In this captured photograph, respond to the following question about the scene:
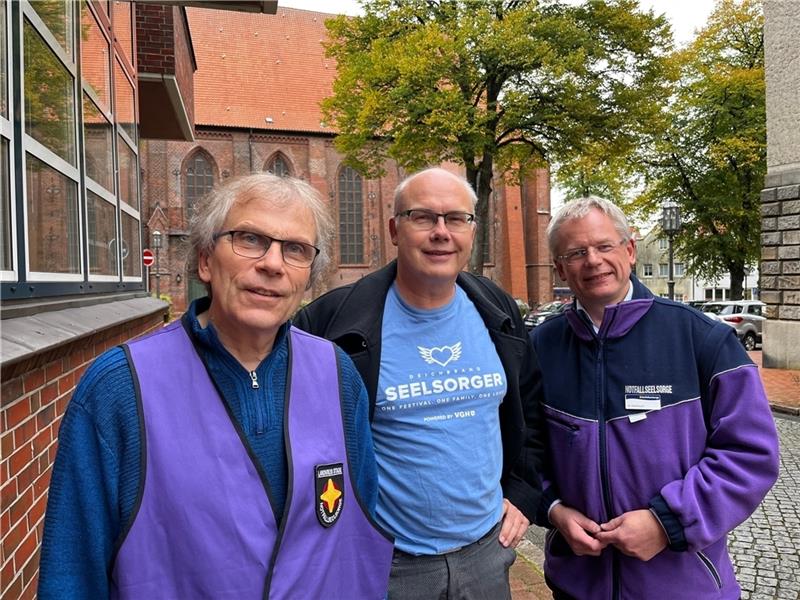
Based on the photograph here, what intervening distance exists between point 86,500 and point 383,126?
19.0 meters

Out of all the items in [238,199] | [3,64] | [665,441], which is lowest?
[665,441]

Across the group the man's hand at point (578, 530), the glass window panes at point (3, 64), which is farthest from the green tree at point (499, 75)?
the man's hand at point (578, 530)

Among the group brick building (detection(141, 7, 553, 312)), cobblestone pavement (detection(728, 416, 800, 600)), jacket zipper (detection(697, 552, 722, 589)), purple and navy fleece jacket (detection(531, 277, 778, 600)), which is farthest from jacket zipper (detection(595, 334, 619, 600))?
brick building (detection(141, 7, 553, 312))

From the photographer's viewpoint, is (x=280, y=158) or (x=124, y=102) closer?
(x=124, y=102)

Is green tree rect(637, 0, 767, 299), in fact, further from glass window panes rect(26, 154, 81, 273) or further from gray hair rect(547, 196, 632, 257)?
gray hair rect(547, 196, 632, 257)

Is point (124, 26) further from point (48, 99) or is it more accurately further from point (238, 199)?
point (238, 199)

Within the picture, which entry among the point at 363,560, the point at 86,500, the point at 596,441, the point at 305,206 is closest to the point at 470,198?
the point at 305,206

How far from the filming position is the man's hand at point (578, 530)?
6.26 feet

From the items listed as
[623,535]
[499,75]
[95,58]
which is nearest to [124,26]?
[95,58]

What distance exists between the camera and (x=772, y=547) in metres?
4.05

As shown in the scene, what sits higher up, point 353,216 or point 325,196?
point 325,196

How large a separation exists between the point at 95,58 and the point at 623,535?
16.6ft

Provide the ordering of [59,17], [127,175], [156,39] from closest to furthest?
[59,17] < [127,175] < [156,39]

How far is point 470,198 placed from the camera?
6.98 feet
